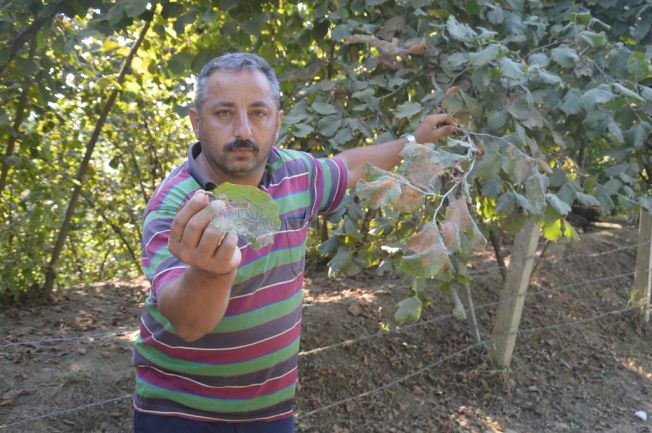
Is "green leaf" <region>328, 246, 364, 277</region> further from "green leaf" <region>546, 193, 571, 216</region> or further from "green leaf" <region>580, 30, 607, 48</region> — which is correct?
"green leaf" <region>580, 30, 607, 48</region>

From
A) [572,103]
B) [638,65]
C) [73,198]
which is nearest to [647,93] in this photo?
[638,65]

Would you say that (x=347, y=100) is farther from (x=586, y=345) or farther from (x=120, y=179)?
(x=120, y=179)

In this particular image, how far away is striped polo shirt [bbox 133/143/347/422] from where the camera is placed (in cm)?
170

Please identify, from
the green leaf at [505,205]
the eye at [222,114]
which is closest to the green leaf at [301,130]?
the eye at [222,114]

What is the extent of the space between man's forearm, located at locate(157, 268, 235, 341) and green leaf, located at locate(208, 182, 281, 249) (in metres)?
0.12

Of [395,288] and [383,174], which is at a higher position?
[383,174]

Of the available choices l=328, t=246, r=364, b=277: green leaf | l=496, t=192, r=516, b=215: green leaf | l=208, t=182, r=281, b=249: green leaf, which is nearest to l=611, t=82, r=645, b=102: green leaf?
l=496, t=192, r=516, b=215: green leaf

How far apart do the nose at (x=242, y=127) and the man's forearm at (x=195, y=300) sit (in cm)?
48

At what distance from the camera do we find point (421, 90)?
2729 mm

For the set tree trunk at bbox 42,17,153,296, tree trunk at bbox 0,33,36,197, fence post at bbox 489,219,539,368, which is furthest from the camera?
tree trunk at bbox 42,17,153,296

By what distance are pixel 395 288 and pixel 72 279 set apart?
3.52 metres

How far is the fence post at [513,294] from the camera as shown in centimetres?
397

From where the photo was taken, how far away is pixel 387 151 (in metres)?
2.30

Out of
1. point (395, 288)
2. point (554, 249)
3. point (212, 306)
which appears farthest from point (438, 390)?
point (212, 306)
